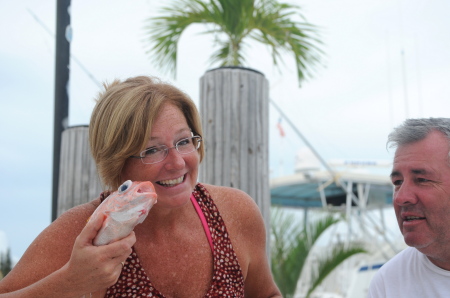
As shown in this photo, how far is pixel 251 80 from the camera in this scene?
10.9 ft

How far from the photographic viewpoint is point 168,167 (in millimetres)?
2074

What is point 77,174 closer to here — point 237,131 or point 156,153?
point 237,131

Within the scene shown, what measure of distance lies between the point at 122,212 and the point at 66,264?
31cm

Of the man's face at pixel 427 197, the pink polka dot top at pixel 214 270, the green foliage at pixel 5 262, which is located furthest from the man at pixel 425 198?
the green foliage at pixel 5 262

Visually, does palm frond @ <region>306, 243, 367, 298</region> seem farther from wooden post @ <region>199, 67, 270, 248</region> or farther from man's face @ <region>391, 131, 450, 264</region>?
man's face @ <region>391, 131, 450, 264</region>

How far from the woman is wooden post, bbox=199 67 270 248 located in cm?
72

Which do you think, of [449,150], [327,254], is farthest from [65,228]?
[327,254]

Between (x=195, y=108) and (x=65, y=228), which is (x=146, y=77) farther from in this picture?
(x=65, y=228)

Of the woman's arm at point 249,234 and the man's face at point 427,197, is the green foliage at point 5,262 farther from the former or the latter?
the man's face at point 427,197

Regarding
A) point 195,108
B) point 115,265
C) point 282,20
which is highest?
point 282,20

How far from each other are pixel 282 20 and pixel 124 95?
117 inches

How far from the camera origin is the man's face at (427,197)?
221cm

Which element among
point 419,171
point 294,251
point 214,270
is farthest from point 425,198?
point 294,251

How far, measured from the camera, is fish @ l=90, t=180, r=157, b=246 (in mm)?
1620
